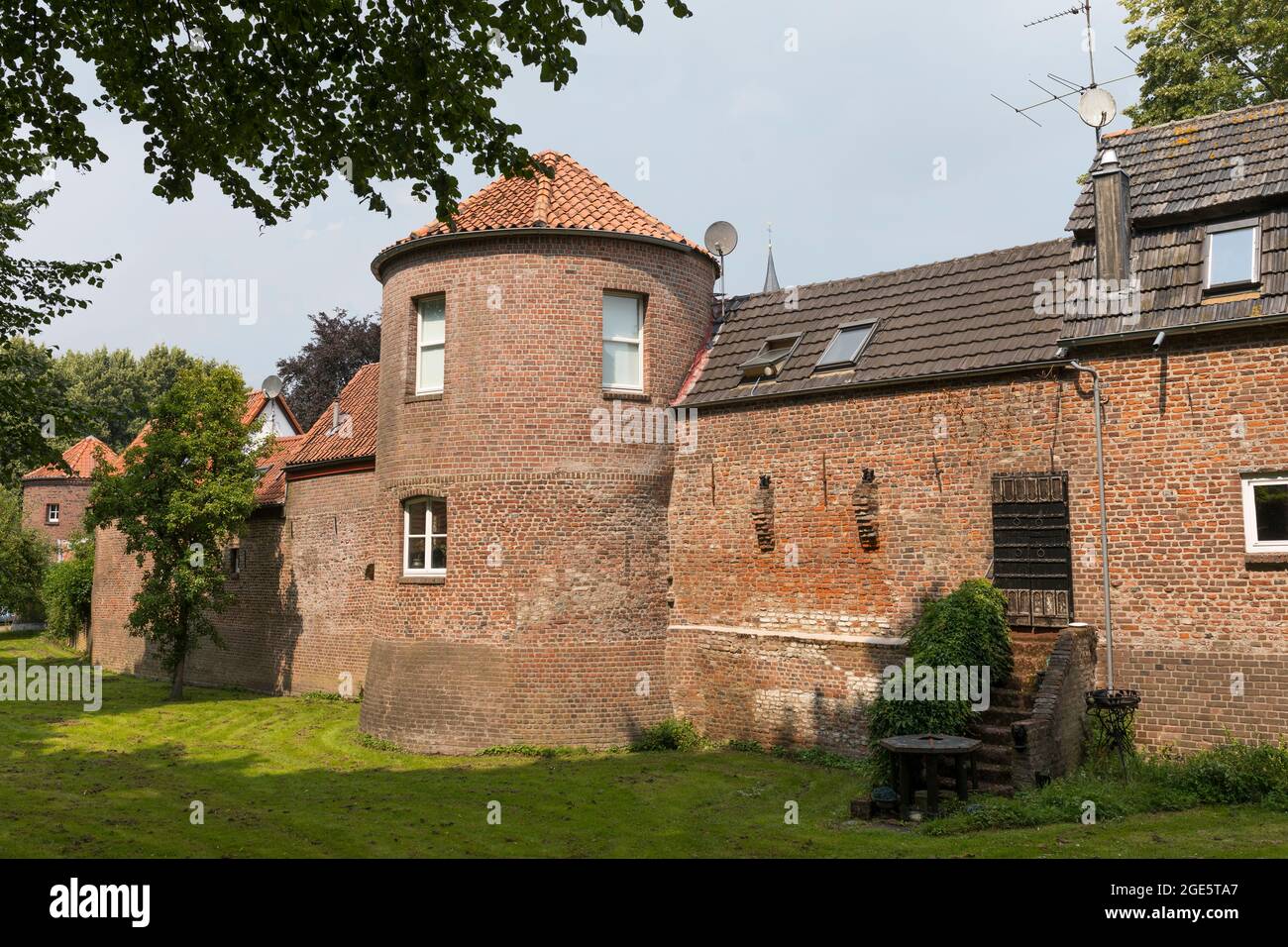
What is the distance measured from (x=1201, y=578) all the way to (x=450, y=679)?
36.6ft

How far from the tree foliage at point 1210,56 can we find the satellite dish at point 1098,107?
791cm

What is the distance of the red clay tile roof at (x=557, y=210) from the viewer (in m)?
17.0

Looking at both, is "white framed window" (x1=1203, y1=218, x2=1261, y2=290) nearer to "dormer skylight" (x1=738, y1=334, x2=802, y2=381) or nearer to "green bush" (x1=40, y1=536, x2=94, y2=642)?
"dormer skylight" (x1=738, y1=334, x2=802, y2=381)

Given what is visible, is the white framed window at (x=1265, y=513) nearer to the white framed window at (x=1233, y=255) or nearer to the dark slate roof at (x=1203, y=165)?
the white framed window at (x=1233, y=255)

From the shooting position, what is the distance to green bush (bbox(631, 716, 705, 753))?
16.3 meters

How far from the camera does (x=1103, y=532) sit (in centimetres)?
1305

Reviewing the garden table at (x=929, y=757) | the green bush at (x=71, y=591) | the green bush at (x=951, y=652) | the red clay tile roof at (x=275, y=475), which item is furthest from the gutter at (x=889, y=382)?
the green bush at (x=71, y=591)

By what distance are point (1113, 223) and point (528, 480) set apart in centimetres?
961

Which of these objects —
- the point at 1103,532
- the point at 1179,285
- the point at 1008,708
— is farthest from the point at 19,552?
the point at 1179,285

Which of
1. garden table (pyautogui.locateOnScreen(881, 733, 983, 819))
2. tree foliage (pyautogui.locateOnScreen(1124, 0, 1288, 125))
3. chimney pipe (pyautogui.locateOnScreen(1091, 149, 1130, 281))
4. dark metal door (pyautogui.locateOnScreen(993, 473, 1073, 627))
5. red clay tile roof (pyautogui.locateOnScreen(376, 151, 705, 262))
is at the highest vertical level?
tree foliage (pyautogui.locateOnScreen(1124, 0, 1288, 125))

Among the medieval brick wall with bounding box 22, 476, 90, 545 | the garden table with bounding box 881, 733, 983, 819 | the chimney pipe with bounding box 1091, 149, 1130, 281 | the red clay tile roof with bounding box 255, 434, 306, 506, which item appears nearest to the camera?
the garden table with bounding box 881, 733, 983, 819

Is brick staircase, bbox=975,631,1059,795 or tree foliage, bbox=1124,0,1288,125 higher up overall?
tree foliage, bbox=1124,0,1288,125

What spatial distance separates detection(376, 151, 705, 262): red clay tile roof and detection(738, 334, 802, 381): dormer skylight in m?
2.39

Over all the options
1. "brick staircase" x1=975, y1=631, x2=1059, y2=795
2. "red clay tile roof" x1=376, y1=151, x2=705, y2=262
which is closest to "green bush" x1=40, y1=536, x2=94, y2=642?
"red clay tile roof" x1=376, y1=151, x2=705, y2=262
